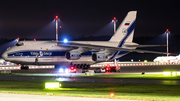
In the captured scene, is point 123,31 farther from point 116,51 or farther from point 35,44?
point 35,44

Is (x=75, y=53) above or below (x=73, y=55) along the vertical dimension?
above

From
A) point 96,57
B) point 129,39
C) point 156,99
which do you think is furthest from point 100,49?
point 156,99

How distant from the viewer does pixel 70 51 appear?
5028 cm

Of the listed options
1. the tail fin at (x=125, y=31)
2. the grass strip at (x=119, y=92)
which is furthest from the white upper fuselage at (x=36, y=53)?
the grass strip at (x=119, y=92)

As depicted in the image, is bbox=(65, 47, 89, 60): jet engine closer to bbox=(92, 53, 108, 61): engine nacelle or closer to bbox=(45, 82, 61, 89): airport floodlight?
bbox=(92, 53, 108, 61): engine nacelle

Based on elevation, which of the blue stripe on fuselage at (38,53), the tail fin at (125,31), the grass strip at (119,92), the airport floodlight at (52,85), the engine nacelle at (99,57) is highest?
the tail fin at (125,31)

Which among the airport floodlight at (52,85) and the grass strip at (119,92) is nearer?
the grass strip at (119,92)

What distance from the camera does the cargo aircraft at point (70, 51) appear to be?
48.3 metres

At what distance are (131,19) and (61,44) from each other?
12562 mm

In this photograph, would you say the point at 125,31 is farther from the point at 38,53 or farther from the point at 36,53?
the point at 36,53

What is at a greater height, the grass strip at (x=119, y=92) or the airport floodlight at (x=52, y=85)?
the airport floodlight at (x=52, y=85)

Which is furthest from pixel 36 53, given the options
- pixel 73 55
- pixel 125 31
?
pixel 125 31

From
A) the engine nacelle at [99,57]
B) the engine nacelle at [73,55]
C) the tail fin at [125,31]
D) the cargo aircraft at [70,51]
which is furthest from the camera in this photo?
the tail fin at [125,31]

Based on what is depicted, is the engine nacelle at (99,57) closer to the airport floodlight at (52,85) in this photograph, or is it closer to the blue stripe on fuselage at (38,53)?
the blue stripe on fuselage at (38,53)
